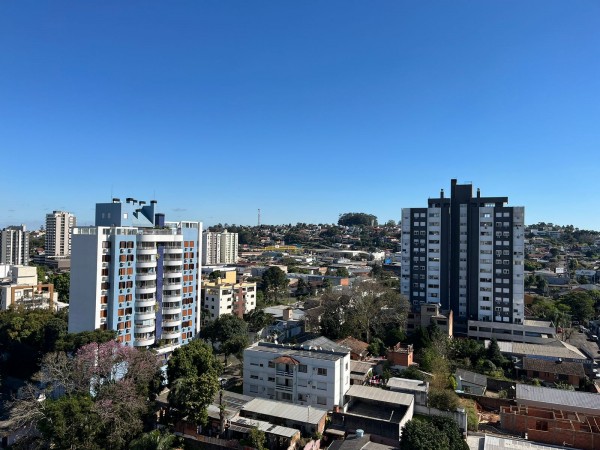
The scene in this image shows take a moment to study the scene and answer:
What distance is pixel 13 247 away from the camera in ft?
341

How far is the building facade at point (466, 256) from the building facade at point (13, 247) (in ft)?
311

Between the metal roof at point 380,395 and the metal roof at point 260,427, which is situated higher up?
the metal roof at point 380,395

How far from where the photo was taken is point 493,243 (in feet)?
157

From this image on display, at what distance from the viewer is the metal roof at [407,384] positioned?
1086 inches

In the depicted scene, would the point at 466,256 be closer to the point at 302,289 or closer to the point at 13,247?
the point at 302,289

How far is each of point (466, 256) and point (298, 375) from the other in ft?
98.3

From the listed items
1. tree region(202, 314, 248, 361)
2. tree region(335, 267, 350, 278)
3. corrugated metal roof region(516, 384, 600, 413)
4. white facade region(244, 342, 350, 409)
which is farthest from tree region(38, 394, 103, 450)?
tree region(335, 267, 350, 278)

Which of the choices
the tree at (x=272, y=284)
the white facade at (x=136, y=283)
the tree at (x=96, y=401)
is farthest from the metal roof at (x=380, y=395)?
the tree at (x=272, y=284)

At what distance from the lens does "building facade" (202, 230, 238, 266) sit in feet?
365

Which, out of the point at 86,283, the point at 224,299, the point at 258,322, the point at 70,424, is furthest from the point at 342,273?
the point at 70,424

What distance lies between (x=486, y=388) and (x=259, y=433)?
19.2 metres

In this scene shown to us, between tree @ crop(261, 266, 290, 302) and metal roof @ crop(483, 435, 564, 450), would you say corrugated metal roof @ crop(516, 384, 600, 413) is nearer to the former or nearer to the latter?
metal roof @ crop(483, 435, 564, 450)

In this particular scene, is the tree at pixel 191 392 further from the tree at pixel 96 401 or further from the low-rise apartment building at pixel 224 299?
the low-rise apartment building at pixel 224 299

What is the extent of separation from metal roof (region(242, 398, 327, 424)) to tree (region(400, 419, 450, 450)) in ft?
17.0
